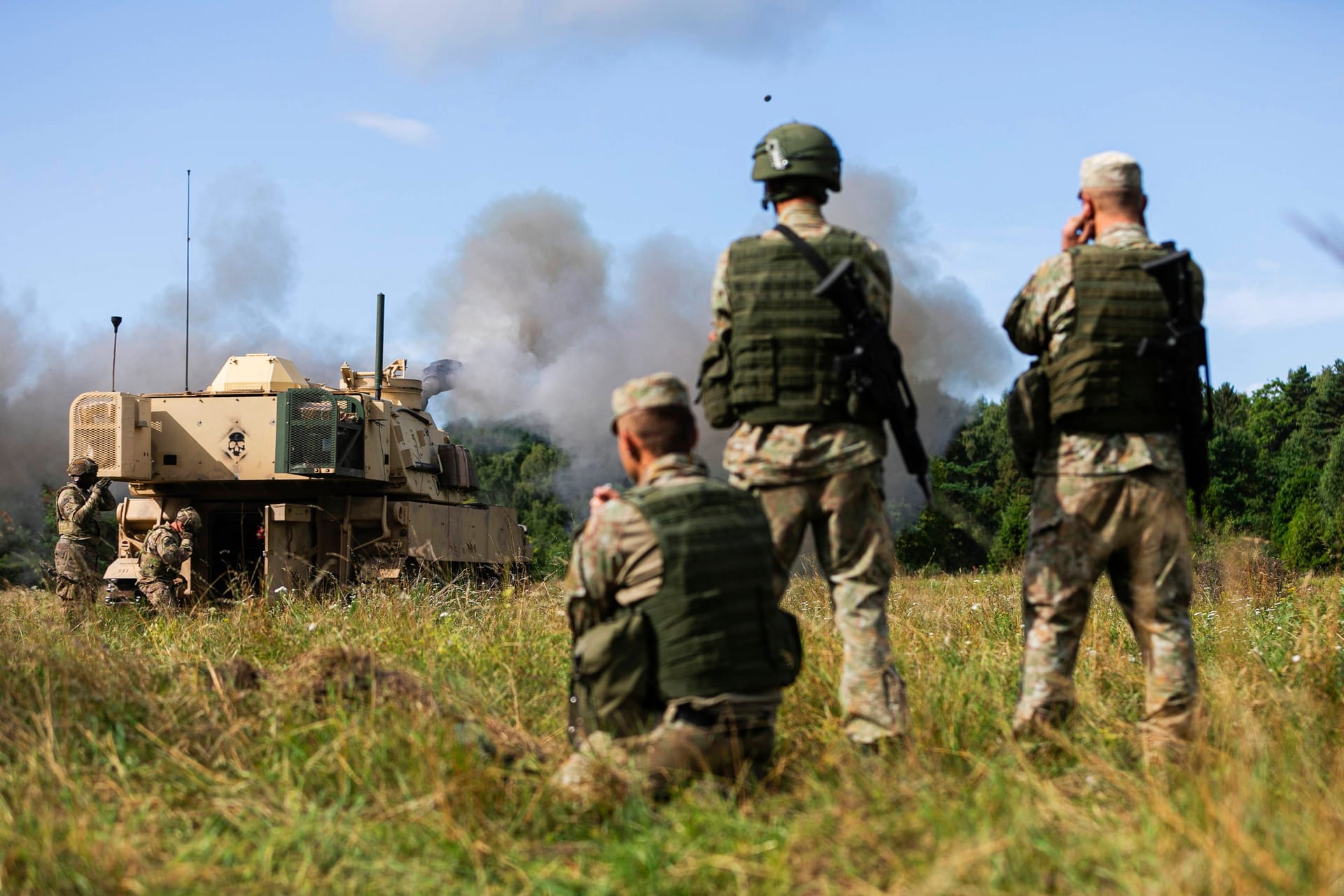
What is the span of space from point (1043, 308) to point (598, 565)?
175cm

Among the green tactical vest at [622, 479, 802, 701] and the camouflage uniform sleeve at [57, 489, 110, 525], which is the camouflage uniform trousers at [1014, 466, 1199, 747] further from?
the camouflage uniform sleeve at [57, 489, 110, 525]

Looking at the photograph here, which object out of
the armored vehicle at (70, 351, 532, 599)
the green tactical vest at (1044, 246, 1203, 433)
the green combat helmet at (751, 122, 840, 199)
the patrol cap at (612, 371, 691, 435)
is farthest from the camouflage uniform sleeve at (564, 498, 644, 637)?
the armored vehicle at (70, 351, 532, 599)

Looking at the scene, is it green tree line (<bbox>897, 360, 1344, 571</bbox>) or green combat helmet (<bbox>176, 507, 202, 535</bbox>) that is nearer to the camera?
green combat helmet (<bbox>176, 507, 202, 535</bbox>)

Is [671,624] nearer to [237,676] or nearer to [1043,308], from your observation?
[1043,308]

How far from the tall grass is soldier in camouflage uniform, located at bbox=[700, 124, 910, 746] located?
0.24 m

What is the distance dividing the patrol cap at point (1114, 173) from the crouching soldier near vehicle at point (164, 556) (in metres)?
8.95

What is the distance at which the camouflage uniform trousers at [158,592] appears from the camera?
37.2 feet

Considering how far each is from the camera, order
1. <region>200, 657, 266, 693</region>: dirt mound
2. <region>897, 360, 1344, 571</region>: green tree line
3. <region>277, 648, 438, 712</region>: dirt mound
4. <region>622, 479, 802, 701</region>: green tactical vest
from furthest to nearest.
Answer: <region>897, 360, 1344, 571</region>: green tree line, <region>200, 657, 266, 693</region>: dirt mound, <region>277, 648, 438, 712</region>: dirt mound, <region>622, 479, 802, 701</region>: green tactical vest

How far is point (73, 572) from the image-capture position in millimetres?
11234

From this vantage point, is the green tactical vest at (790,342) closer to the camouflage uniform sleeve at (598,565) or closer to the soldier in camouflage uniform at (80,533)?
the camouflage uniform sleeve at (598,565)

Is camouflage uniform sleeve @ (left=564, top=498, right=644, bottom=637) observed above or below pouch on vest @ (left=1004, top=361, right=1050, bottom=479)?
below

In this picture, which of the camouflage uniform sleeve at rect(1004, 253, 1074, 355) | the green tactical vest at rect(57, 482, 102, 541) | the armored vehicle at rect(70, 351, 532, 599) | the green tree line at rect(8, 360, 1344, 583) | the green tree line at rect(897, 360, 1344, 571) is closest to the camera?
the camouflage uniform sleeve at rect(1004, 253, 1074, 355)

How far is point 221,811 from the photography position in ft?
12.5

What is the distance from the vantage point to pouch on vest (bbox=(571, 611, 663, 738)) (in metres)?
3.74
